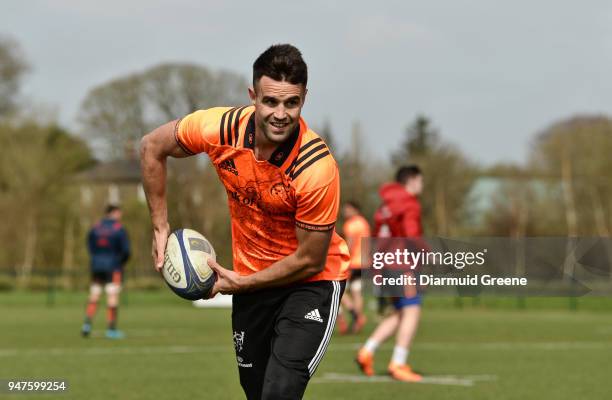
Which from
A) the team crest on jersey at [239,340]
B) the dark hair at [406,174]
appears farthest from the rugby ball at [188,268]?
the dark hair at [406,174]

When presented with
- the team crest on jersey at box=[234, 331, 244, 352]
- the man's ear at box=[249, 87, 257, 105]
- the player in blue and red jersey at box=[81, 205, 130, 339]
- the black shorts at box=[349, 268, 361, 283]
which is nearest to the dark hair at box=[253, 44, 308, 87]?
the man's ear at box=[249, 87, 257, 105]

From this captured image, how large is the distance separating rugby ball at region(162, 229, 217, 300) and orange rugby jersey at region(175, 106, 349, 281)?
0.68ft

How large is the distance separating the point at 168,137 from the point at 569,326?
19.7m

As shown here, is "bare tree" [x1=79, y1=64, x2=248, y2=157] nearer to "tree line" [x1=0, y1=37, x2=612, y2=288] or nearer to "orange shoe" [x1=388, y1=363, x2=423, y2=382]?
"tree line" [x1=0, y1=37, x2=612, y2=288]

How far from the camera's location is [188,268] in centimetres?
603

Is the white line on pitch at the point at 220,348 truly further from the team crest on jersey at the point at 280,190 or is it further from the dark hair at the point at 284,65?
the dark hair at the point at 284,65

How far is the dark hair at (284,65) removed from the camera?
5.38 m

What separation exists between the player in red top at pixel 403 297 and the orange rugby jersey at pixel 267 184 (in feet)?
17.9

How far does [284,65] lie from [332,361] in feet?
29.2

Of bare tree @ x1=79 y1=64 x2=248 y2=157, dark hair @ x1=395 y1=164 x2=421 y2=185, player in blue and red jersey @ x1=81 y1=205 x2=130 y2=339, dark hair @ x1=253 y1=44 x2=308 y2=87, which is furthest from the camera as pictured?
bare tree @ x1=79 y1=64 x2=248 y2=157

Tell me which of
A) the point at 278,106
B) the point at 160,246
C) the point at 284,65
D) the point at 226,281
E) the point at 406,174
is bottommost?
the point at 406,174

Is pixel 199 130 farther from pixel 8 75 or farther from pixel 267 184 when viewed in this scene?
pixel 8 75

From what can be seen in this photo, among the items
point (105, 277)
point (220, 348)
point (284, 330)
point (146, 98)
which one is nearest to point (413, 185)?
point (220, 348)

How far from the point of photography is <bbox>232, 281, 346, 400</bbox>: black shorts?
18.8 ft
